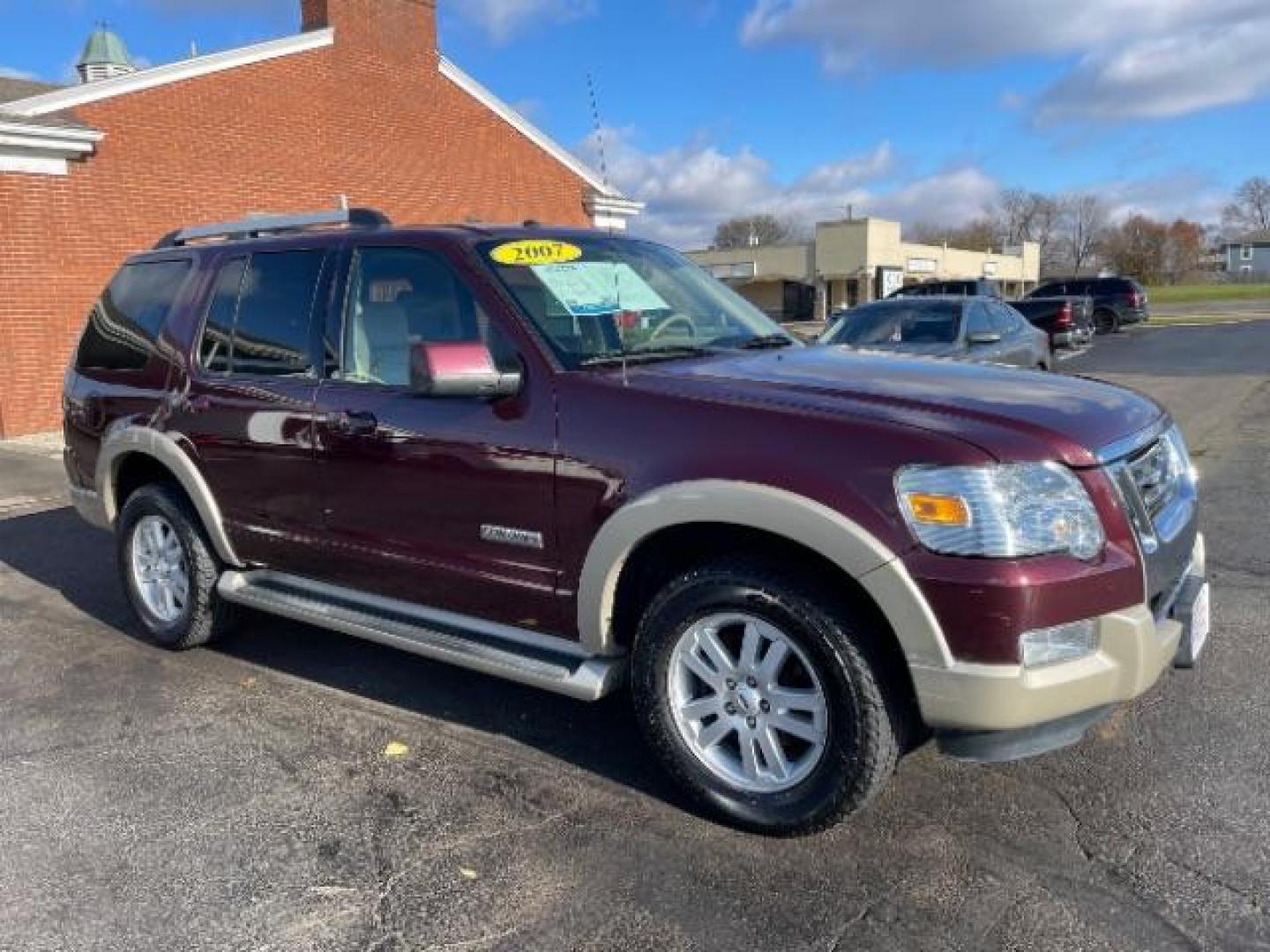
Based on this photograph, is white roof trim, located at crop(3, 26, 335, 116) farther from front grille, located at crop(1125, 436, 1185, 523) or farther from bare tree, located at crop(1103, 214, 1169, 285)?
bare tree, located at crop(1103, 214, 1169, 285)

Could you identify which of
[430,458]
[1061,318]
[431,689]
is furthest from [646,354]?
[1061,318]

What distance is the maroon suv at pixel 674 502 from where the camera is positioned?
286 cm

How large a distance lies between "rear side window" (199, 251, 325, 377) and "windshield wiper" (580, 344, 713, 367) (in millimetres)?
1404

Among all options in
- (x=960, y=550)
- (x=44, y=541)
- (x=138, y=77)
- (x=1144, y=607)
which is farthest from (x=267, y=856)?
(x=138, y=77)

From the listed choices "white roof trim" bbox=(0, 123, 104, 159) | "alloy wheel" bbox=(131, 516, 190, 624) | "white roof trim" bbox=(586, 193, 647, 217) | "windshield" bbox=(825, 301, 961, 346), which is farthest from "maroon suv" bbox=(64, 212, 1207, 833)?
"white roof trim" bbox=(586, 193, 647, 217)

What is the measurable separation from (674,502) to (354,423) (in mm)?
1523

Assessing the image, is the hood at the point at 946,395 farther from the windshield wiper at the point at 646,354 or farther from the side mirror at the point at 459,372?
the side mirror at the point at 459,372

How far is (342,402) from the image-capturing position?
Result: 163 inches

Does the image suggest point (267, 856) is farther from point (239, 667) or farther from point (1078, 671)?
point (1078, 671)

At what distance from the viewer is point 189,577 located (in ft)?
16.6

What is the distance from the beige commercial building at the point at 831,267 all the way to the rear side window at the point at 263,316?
42.3 metres

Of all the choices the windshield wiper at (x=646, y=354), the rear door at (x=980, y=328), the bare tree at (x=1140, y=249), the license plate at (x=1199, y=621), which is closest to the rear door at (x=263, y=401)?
the windshield wiper at (x=646, y=354)

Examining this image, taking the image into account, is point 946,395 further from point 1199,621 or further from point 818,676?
point 1199,621

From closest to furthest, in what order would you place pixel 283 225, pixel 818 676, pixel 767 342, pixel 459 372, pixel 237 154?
pixel 818 676, pixel 459 372, pixel 767 342, pixel 283 225, pixel 237 154
